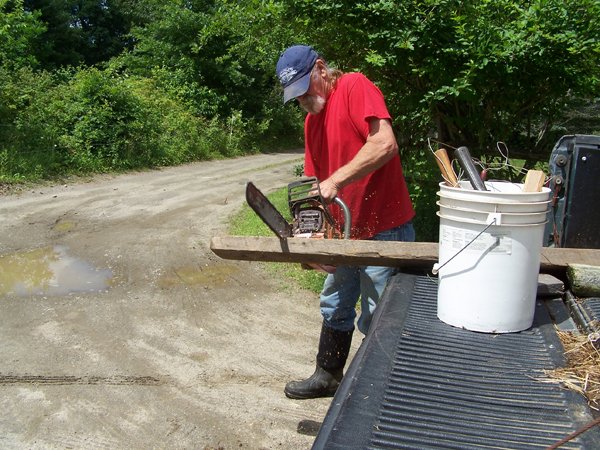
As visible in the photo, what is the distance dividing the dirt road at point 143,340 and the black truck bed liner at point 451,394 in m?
1.60

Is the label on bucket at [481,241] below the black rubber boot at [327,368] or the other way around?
the other way around

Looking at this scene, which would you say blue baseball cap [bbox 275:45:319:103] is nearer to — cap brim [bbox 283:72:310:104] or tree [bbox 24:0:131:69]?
cap brim [bbox 283:72:310:104]

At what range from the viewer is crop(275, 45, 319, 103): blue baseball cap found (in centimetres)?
334

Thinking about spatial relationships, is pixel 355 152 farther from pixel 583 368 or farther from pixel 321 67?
pixel 583 368

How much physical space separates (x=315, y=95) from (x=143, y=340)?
2585 millimetres

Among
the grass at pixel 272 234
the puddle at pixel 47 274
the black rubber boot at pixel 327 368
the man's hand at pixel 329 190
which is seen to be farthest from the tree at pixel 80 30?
the man's hand at pixel 329 190

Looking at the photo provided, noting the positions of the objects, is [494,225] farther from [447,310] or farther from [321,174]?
[321,174]

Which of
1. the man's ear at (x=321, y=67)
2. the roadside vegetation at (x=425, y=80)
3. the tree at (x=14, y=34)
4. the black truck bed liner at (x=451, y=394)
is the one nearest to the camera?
the black truck bed liner at (x=451, y=394)

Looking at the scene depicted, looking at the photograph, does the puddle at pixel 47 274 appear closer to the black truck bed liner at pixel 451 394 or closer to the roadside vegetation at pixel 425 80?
the roadside vegetation at pixel 425 80

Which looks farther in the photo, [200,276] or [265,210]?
[200,276]

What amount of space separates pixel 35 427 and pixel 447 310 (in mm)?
2563

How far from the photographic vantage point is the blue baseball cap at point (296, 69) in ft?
11.0

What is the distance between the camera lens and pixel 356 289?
3.75 meters

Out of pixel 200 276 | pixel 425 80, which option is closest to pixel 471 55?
pixel 425 80
